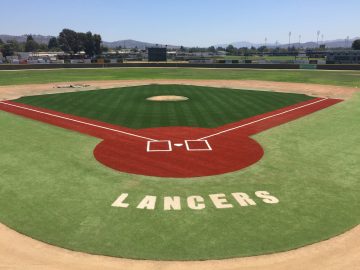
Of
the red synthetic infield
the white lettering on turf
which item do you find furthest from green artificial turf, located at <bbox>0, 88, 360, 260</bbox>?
the red synthetic infield

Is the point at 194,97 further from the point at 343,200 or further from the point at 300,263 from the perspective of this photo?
the point at 300,263

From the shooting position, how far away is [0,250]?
415 inches

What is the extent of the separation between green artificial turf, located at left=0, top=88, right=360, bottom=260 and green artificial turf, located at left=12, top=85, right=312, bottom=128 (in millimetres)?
7468

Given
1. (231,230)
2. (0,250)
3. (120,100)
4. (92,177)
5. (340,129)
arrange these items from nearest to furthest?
(0,250)
(231,230)
(92,177)
(340,129)
(120,100)

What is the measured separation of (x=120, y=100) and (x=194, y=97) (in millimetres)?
8581

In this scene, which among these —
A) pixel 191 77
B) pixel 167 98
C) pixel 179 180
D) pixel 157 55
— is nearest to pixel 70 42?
pixel 157 55

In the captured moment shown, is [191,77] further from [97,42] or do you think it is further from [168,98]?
[97,42]

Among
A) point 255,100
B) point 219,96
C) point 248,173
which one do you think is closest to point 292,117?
point 255,100

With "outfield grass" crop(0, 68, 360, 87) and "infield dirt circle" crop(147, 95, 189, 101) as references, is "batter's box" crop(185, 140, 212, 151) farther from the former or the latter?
"outfield grass" crop(0, 68, 360, 87)

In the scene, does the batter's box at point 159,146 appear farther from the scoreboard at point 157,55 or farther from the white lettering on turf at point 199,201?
the scoreboard at point 157,55

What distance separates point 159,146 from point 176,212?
8112mm

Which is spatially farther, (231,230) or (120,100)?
(120,100)

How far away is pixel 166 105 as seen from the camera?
33.9 m

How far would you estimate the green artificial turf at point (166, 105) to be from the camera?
27.5 meters
